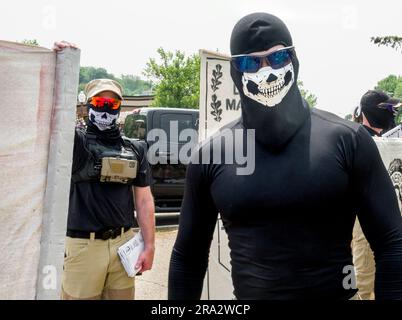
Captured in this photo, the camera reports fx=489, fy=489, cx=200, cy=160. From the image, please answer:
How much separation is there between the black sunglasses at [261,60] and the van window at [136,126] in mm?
7343

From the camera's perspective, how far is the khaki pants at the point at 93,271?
316 centimetres

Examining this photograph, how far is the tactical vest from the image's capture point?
10.4 feet

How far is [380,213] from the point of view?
5.39ft

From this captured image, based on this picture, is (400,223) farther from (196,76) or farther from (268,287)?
(196,76)

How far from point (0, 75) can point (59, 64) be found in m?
0.28

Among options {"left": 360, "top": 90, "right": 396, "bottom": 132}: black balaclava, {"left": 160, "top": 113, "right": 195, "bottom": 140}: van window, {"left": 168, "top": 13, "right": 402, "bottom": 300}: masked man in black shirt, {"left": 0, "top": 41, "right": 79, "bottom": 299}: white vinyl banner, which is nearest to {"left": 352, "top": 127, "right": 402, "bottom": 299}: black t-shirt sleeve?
{"left": 168, "top": 13, "right": 402, "bottom": 300}: masked man in black shirt

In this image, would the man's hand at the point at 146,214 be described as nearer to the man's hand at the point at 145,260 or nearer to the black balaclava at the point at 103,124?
the man's hand at the point at 145,260

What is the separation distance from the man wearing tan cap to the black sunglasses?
1473mm

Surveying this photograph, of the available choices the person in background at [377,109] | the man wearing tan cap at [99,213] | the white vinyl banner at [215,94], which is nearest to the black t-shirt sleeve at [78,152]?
the man wearing tan cap at [99,213]

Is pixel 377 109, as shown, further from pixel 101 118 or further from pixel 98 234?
pixel 98 234

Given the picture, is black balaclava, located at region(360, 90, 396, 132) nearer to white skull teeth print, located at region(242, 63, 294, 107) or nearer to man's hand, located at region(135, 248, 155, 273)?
man's hand, located at region(135, 248, 155, 273)

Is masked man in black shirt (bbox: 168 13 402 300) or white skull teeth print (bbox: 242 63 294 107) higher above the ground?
white skull teeth print (bbox: 242 63 294 107)

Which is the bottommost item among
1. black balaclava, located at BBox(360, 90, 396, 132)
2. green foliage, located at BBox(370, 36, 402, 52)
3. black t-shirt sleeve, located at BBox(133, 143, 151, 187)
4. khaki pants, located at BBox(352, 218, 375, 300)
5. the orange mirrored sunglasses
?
khaki pants, located at BBox(352, 218, 375, 300)

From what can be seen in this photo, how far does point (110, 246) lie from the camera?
322 centimetres
